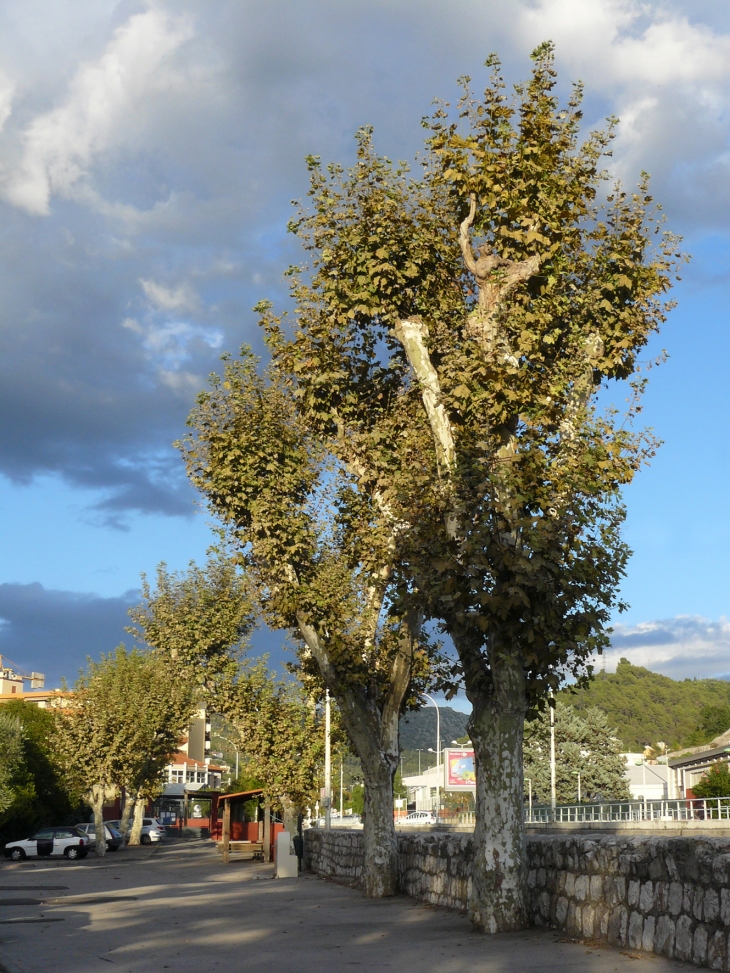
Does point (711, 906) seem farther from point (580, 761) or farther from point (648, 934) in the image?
point (580, 761)

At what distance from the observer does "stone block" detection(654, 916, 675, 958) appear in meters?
9.62

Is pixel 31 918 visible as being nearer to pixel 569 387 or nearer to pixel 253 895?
pixel 253 895

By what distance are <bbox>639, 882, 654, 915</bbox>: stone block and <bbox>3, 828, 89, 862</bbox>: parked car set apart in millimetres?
45479

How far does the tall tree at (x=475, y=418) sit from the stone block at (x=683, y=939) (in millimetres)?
3271

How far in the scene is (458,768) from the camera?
77375 mm

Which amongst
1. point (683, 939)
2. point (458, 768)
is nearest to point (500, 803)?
point (683, 939)

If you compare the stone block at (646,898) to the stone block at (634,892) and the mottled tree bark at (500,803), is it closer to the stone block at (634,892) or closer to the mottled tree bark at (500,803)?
the stone block at (634,892)

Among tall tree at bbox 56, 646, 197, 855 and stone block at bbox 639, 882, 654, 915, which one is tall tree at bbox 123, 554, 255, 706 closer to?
tall tree at bbox 56, 646, 197, 855

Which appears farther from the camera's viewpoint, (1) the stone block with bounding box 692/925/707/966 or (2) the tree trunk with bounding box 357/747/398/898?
(2) the tree trunk with bounding box 357/747/398/898

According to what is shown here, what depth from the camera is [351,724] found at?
21031 mm

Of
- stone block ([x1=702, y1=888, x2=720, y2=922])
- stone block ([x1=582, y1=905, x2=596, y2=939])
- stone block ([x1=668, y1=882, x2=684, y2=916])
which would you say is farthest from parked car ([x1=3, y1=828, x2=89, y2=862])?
stone block ([x1=702, y1=888, x2=720, y2=922])

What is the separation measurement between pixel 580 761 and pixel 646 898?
8372 centimetres

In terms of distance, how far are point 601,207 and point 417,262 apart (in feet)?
10.3

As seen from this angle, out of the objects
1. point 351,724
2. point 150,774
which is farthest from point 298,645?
point 150,774
